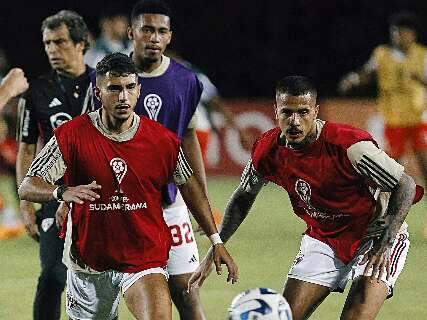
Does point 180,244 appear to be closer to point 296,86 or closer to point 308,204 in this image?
point 308,204

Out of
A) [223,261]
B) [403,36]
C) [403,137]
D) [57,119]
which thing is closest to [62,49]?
[57,119]

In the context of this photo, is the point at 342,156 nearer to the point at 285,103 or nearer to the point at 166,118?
the point at 285,103

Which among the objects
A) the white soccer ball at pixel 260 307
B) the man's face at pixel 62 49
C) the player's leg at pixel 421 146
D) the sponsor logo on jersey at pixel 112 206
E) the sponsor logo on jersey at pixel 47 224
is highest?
the man's face at pixel 62 49

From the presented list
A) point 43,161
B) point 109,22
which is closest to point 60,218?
point 43,161

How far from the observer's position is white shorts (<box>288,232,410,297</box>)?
604cm

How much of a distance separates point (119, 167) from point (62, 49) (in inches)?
64.7

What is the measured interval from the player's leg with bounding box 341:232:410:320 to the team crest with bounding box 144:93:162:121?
4.72 ft

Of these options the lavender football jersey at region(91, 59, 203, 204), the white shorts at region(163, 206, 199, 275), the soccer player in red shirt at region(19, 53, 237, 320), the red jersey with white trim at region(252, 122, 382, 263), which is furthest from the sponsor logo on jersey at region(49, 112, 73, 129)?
the red jersey with white trim at region(252, 122, 382, 263)

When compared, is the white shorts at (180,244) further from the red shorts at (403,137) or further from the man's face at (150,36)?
the red shorts at (403,137)

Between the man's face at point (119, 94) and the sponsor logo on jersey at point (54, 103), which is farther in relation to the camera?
the sponsor logo on jersey at point (54, 103)

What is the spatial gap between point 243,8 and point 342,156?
16.5 meters

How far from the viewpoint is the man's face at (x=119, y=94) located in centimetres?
552

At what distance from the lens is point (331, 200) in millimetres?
5941

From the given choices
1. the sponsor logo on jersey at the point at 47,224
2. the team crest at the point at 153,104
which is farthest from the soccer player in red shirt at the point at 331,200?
Result: the sponsor logo on jersey at the point at 47,224
